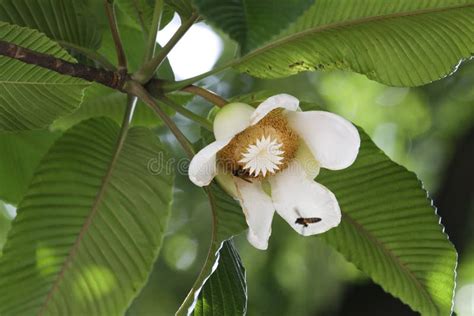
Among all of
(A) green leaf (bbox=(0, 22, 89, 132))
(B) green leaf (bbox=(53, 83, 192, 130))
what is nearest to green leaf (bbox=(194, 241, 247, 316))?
(A) green leaf (bbox=(0, 22, 89, 132))

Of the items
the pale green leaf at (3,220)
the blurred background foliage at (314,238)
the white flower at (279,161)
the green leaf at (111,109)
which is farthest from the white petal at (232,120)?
the blurred background foliage at (314,238)

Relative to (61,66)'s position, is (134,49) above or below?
above

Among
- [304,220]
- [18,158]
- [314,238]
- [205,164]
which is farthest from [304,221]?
[314,238]

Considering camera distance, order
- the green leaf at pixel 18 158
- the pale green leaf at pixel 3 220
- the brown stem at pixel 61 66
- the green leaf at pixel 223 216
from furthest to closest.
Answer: the pale green leaf at pixel 3 220 < the green leaf at pixel 18 158 < the green leaf at pixel 223 216 < the brown stem at pixel 61 66

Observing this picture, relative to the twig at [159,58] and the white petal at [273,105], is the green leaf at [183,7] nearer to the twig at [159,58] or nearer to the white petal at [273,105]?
the twig at [159,58]

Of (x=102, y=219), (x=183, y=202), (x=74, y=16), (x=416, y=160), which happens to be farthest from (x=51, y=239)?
(x=416, y=160)

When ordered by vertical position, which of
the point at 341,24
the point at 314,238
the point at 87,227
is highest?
the point at 314,238

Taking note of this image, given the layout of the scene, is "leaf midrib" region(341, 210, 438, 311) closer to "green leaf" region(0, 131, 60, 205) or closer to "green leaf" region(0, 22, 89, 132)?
"green leaf" region(0, 22, 89, 132)

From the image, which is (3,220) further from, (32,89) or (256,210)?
(256,210)
